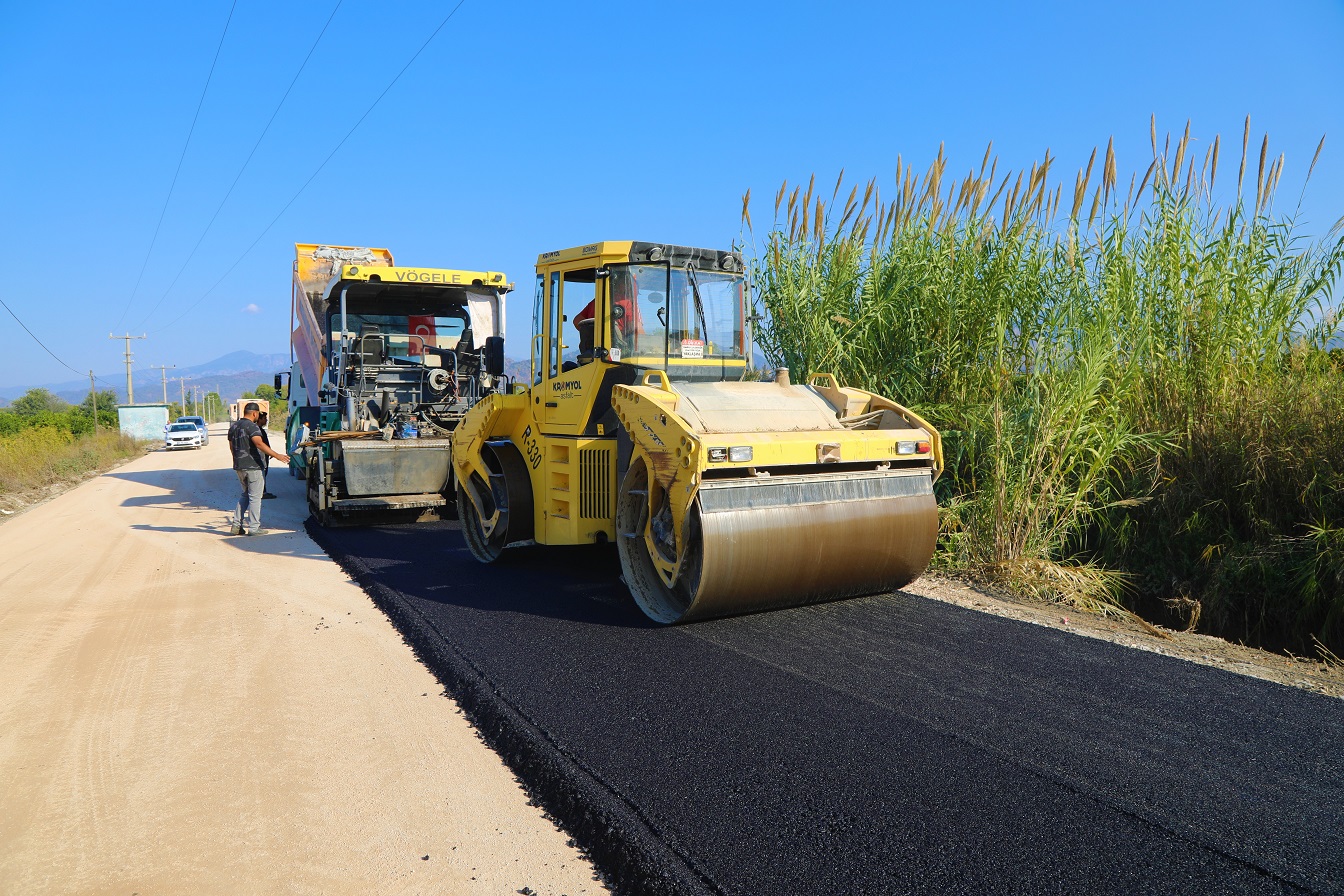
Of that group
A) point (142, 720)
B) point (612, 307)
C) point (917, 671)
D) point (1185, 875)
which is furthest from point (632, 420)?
point (1185, 875)

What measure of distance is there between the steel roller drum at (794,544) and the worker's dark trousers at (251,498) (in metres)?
5.19

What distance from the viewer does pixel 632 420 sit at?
480 centimetres

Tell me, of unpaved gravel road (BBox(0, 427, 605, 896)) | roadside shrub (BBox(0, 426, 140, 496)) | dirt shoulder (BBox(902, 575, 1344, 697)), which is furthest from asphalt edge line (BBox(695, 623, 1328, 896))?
roadside shrub (BBox(0, 426, 140, 496))

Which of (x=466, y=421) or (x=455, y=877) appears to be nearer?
(x=455, y=877)

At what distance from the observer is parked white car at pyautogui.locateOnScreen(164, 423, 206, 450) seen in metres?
26.8

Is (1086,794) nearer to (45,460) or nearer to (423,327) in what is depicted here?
(423,327)

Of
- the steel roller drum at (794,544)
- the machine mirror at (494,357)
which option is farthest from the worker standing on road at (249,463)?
the steel roller drum at (794,544)

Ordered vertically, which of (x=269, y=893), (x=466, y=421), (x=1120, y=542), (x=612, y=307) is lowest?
(x=269, y=893)

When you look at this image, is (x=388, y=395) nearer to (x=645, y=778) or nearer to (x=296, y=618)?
(x=296, y=618)

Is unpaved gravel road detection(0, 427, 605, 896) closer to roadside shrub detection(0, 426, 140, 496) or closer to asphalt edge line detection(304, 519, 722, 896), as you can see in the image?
asphalt edge line detection(304, 519, 722, 896)

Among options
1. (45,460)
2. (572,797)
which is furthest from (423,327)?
(45,460)

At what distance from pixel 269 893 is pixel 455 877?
0.50 meters

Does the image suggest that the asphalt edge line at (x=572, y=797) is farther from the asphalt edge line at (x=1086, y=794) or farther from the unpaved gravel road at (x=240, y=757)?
the asphalt edge line at (x=1086, y=794)

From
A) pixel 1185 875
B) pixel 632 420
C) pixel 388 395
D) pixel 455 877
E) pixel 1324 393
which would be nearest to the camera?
pixel 1185 875
